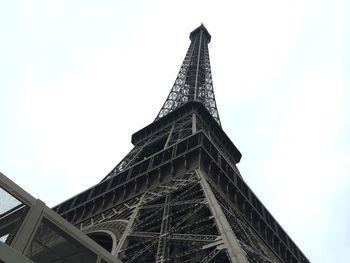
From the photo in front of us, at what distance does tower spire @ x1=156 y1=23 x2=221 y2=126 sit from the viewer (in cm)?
6053

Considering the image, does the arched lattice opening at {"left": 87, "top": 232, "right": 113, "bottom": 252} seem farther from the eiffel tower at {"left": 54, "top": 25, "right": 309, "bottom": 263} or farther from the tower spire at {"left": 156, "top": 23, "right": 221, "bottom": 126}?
the tower spire at {"left": 156, "top": 23, "right": 221, "bottom": 126}

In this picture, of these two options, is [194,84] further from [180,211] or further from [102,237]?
[180,211]

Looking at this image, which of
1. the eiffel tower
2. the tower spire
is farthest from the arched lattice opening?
the tower spire

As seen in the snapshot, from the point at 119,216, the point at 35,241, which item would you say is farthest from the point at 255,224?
the point at 35,241

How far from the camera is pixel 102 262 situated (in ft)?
29.2

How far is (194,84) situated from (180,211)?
4616cm

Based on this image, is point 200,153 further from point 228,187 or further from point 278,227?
point 278,227

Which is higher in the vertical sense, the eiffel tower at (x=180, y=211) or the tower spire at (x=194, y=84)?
the tower spire at (x=194, y=84)

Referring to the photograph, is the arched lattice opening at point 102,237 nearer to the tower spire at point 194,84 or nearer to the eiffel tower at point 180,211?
the eiffel tower at point 180,211

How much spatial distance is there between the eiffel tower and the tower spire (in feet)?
38.2

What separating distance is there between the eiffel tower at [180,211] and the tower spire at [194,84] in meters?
11.6

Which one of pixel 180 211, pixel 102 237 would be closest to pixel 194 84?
pixel 102 237

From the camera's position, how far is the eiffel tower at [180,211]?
18.5 meters

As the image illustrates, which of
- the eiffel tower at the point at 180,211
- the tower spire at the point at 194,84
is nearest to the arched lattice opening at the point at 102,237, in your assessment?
the eiffel tower at the point at 180,211
